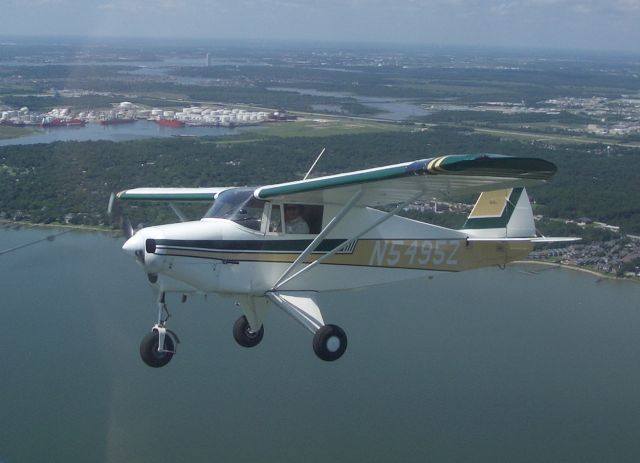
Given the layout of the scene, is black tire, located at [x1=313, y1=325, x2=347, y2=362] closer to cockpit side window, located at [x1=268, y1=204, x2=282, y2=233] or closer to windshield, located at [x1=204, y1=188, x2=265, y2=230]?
cockpit side window, located at [x1=268, y1=204, x2=282, y2=233]

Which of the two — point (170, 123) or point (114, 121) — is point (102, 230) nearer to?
point (114, 121)

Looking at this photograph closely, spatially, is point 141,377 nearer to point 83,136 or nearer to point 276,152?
point 276,152

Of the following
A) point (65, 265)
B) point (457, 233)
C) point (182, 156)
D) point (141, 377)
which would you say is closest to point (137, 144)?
point (182, 156)

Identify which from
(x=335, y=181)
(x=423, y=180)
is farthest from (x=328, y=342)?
(x=423, y=180)

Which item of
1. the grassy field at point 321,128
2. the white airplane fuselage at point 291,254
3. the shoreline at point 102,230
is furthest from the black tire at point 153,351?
the grassy field at point 321,128

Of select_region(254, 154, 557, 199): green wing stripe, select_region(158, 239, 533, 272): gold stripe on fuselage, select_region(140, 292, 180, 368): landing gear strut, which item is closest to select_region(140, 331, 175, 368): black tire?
select_region(140, 292, 180, 368): landing gear strut

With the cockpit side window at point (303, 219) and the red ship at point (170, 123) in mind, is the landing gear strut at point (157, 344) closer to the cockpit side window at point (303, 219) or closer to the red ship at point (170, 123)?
the cockpit side window at point (303, 219)
